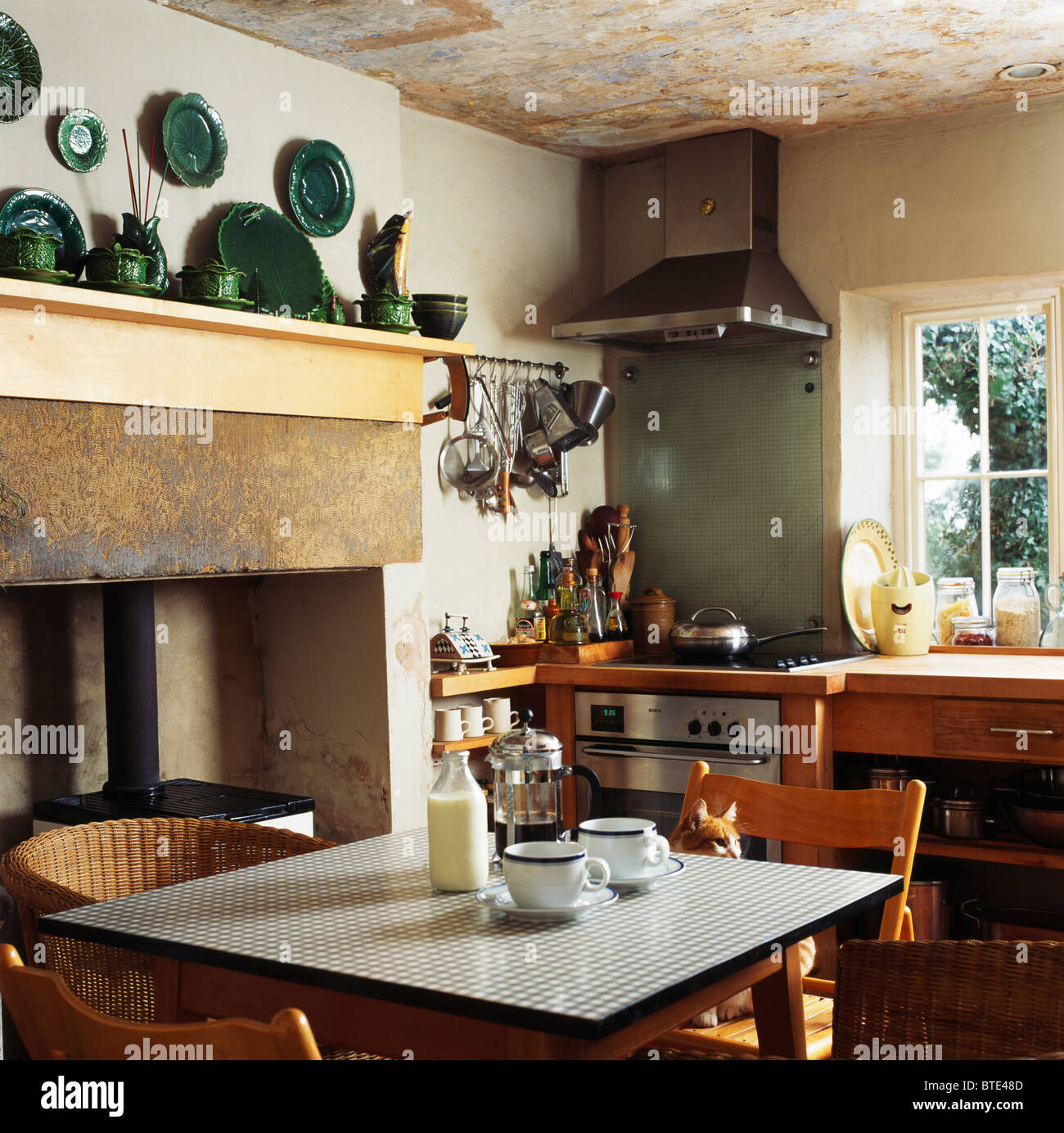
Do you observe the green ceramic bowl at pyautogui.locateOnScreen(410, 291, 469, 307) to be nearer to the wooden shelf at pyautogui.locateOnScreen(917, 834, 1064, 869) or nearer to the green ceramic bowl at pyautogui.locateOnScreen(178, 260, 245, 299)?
the green ceramic bowl at pyautogui.locateOnScreen(178, 260, 245, 299)

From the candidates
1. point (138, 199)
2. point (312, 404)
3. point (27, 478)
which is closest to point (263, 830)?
point (27, 478)

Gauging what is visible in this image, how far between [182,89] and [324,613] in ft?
4.31

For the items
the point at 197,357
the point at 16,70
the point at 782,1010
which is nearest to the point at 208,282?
the point at 197,357

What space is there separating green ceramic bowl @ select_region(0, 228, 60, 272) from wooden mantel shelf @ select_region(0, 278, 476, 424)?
0.23ft

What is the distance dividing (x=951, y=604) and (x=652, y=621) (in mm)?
947

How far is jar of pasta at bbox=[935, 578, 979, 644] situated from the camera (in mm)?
4137

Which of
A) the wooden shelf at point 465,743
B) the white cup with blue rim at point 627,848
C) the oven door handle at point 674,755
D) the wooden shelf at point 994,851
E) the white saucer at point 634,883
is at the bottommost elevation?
the wooden shelf at point 994,851

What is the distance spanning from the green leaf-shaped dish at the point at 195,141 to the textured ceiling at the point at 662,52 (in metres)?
0.23

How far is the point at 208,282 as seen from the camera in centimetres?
279

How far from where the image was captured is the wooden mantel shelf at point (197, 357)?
2475 mm

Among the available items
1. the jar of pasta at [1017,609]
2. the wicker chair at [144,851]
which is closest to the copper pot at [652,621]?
the jar of pasta at [1017,609]

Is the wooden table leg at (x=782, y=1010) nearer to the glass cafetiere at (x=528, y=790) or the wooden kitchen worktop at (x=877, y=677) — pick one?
the glass cafetiere at (x=528, y=790)

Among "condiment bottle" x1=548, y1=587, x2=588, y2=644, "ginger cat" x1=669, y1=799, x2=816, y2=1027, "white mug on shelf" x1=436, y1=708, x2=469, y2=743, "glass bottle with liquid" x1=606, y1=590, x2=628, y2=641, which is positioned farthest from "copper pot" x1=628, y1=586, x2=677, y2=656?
"ginger cat" x1=669, y1=799, x2=816, y2=1027

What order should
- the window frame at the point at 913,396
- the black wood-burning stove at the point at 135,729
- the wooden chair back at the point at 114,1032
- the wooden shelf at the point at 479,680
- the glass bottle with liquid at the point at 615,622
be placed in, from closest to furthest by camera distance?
the wooden chair back at the point at 114,1032 → the black wood-burning stove at the point at 135,729 → the wooden shelf at the point at 479,680 → the window frame at the point at 913,396 → the glass bottle with liquid at the point at 615,622
